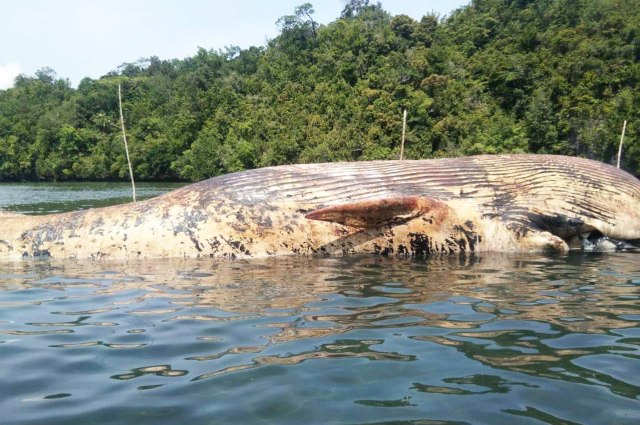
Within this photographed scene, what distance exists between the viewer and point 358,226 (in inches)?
296

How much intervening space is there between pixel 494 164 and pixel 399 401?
5.96m

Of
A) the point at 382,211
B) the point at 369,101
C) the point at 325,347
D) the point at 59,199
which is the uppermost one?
the point at 369,101

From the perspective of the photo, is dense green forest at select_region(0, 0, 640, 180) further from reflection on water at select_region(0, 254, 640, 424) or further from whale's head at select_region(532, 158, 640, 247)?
reflection on water at select_region(0, 254, 640, 424)

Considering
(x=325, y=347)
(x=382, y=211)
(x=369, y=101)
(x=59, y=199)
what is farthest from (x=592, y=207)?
(x=369, y=101)

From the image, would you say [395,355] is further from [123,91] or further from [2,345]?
[123,91]

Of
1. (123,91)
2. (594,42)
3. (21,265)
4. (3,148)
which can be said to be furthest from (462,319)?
(123,91)

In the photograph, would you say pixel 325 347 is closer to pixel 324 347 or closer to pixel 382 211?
pixel 324 347

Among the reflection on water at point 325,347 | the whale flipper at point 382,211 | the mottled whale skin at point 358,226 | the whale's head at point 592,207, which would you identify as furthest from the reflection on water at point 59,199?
the whale's head at point 592,207

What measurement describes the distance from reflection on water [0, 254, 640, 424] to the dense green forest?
143 feet

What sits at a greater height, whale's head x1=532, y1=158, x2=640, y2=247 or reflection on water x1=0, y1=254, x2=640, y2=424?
whale's head x1=532, y1=158, x2=640, y2=247

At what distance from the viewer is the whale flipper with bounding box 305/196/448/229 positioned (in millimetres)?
6961

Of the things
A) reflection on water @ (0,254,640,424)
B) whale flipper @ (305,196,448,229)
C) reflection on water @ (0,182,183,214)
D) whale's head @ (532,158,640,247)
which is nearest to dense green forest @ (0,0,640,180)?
reflection on water @ (0,182,183,214)

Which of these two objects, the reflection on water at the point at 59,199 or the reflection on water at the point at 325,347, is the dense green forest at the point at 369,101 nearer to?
Result: the reflection on water at the point at 59,199

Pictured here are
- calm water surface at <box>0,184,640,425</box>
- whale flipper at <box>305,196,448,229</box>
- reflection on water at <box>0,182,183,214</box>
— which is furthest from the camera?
reflection on water at <box>0,182,183,214</box>
